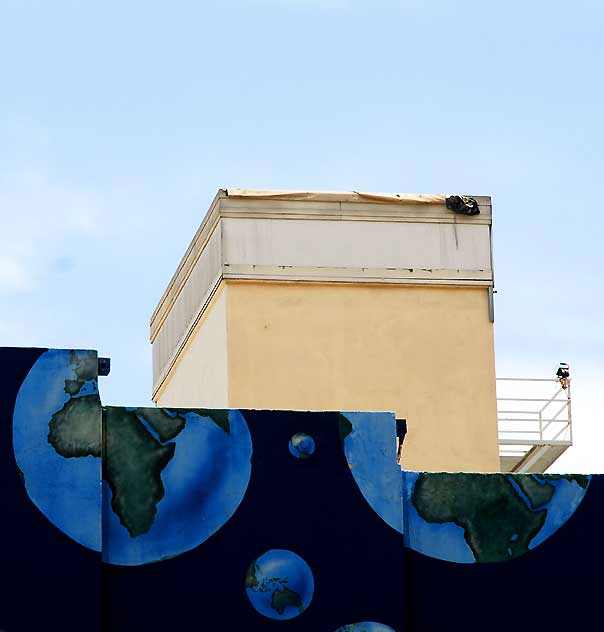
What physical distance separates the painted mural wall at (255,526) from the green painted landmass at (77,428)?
0.01m

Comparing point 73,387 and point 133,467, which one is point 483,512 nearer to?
point 133,467

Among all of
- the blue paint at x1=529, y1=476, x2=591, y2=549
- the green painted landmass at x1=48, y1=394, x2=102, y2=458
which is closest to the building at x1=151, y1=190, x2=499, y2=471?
the blue paint at x1=529, y1=476, x2=591, y2=549

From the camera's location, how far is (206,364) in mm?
28844

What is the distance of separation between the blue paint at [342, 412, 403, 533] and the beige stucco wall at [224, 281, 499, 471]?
454 inches

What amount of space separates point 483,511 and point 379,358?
12.0m

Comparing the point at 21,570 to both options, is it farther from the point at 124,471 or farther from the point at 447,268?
the point at 447,268

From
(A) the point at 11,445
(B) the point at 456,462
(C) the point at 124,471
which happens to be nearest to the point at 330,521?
(C) the point at 124,471

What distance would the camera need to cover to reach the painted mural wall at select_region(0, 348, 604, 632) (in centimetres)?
1486

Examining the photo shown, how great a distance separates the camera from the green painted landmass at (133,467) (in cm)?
→ 1524

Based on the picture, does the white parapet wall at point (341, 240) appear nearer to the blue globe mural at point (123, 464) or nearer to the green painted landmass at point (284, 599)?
the blue globe mural at point (123, 464)

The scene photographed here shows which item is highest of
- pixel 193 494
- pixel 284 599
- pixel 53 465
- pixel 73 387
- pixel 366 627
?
pixel 73 387

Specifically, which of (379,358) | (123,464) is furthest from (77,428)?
(379,358)

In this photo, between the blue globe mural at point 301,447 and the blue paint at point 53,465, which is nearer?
the blue paint at point 53,465

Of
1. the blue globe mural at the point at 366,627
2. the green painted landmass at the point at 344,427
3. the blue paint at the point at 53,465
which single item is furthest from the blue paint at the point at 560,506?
the blue paint at the point at 53,465
